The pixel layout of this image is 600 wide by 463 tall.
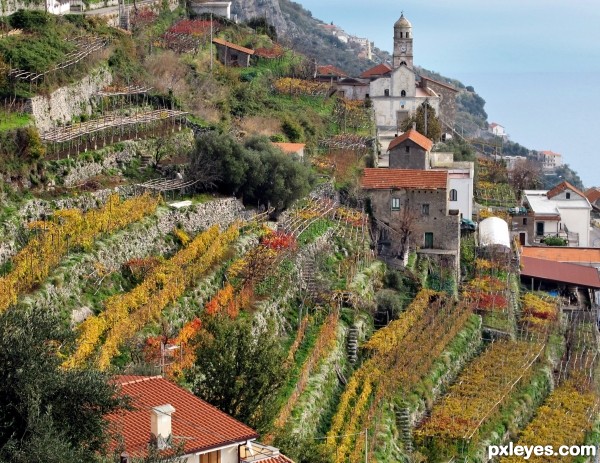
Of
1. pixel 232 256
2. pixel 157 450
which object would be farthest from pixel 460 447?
pixel 157 450

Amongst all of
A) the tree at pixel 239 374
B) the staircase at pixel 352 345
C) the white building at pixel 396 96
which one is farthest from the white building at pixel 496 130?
the tree at pixel 239 374

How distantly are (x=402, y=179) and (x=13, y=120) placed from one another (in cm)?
1449

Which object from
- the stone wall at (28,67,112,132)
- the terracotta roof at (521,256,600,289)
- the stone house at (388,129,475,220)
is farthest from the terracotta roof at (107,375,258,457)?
the terracotta roof at (521,256,600,289)

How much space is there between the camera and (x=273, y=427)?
25.4 metres

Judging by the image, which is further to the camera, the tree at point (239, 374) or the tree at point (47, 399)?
the tree at point (239, 374)

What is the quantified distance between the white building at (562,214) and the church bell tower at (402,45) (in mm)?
14066

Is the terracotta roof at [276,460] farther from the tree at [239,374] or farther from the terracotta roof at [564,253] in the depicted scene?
the terracotta roof at [564,253]

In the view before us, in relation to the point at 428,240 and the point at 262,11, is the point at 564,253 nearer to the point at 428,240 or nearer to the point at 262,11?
the point at 428,240

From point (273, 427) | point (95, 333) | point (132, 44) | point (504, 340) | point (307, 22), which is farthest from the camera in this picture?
point (307, 22)

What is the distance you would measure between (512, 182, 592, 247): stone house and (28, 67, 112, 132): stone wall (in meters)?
22.1

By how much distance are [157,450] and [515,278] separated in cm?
3057

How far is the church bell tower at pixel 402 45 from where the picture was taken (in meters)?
74.9

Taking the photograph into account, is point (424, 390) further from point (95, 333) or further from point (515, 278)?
point (515, 278)

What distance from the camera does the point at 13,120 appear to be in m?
34.8
